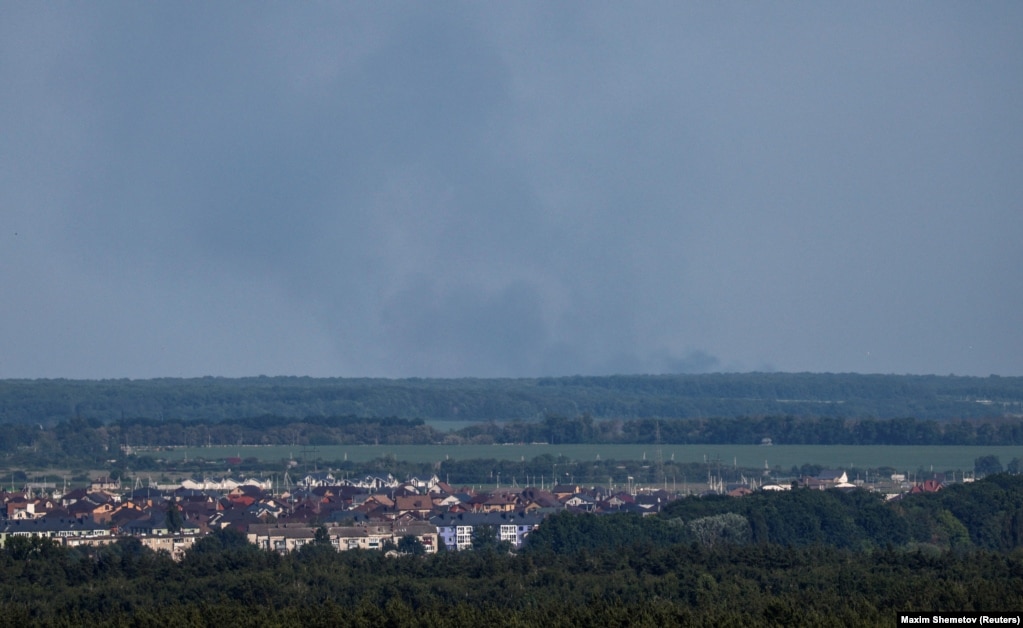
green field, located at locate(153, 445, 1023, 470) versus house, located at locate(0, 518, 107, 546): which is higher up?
green field, located at locate(153, 445, 1023, 470)

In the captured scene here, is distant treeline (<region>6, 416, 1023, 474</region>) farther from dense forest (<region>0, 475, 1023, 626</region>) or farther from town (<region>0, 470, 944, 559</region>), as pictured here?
dense forest (<region>0, 475, 1023, 626</region>)

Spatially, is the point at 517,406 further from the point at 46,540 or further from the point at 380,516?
the point at 46,540

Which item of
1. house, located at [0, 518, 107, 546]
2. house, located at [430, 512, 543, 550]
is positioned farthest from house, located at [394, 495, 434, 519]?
house, located at [0, 518, 107, 546]

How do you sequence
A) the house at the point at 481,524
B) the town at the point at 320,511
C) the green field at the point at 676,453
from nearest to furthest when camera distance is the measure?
the town at the point at 320,511 → the house at the point at 481,524 → the green field at the point at 676,453

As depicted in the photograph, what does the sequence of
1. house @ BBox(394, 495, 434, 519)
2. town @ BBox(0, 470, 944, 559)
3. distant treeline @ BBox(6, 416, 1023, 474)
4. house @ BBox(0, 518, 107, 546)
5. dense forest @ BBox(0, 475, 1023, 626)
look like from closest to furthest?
dense forest @ BBox(0, 475, 1023, 626), town @ BBox(0, 470, 944, 559), house @ BBox(0, 518, 107, 546), house @ BBox(394, 495, 434, 519), distant treeline @ BBox(6, 416, 1023, 474)

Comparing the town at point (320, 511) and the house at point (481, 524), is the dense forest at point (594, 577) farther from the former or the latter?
the house at point (481, 524)

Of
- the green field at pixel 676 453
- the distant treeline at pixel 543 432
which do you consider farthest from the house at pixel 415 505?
the distant treeline at pixel 543 432

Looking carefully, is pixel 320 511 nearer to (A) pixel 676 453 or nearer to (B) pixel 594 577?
(B) pixel 594 577
